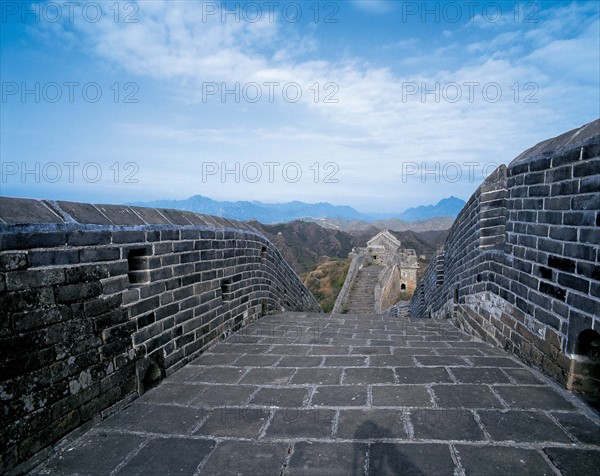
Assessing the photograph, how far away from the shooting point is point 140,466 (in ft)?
6.15

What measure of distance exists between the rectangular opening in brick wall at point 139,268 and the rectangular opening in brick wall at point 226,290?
153 centimetres

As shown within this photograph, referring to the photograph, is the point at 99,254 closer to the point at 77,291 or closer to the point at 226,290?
the point at 77,291

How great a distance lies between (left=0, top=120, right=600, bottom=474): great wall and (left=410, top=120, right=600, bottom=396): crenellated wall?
14mm

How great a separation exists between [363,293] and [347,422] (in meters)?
18.6

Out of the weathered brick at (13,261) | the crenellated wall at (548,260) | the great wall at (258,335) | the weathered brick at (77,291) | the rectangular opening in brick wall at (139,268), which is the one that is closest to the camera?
the weathered brick at (13,261)

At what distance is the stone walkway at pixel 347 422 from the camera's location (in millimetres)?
1841

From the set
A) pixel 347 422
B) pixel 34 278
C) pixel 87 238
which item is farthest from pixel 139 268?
pixel 347 422

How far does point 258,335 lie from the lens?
4539mm

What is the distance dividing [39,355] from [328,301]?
2059cm

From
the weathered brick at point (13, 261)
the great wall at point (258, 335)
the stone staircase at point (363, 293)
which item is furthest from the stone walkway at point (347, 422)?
the stone staircase at point (363, 293)

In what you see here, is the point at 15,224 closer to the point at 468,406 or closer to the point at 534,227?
the point at 468,406

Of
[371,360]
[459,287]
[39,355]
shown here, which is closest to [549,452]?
[371,360]

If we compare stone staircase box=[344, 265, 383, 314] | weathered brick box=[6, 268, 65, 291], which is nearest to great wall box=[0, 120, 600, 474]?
weathered brick box=[6, 268, 65, 291]

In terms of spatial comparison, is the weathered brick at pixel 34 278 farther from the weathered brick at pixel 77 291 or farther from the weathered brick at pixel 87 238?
the weathered brick at pixel 87 238
